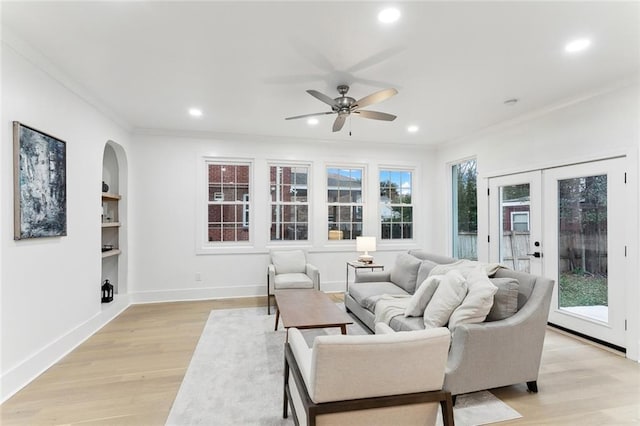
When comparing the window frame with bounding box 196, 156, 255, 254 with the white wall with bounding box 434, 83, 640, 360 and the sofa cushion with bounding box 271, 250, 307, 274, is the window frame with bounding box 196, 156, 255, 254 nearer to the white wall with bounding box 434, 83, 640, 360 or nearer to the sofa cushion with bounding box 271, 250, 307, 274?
the sofa cushion with bounding box 271, 250, 307, 274

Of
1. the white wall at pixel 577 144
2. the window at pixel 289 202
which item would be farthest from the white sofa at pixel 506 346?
the window at pixel 289 202

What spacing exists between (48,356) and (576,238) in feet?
18.3

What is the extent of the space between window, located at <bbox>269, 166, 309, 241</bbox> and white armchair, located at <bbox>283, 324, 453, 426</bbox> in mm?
4380

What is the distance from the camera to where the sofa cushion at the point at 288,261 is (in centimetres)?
511

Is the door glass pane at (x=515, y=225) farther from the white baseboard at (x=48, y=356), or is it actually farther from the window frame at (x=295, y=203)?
the white baseboard at (x=48, y=356)

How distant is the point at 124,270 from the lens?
4910 millimetres

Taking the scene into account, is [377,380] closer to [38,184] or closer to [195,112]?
[38,184]

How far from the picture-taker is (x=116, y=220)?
4934mm

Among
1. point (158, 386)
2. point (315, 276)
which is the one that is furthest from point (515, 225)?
point (158, 386)

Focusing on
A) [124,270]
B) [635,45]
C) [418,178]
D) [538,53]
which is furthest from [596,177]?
[124,270]

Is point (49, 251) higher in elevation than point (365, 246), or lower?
higher

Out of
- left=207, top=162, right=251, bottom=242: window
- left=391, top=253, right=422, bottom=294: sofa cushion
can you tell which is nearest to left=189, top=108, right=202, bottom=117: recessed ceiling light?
left=207, top=162, right=251, bottom=242: window

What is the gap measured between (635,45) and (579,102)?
1187mm

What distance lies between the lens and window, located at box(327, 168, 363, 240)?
6.06 metres
